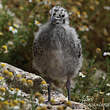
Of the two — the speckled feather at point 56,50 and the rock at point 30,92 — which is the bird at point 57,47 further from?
the rock at point 30,92

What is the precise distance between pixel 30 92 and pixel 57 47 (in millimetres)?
796

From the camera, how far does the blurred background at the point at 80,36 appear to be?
204 inches

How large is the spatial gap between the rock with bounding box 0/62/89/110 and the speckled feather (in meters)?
0.23

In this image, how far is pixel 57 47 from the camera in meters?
4.08

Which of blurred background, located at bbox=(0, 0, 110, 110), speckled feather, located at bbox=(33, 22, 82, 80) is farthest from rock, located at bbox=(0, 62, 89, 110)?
blurred background, located at bbox=(0, 0, 110, 110)

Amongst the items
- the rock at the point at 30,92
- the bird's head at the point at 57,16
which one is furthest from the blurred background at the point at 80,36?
the bird's head at the point at 57,16

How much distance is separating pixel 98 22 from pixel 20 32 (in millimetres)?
2382

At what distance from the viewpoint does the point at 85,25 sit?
7.05 meters

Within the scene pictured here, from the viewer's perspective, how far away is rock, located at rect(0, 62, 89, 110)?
11.7ft

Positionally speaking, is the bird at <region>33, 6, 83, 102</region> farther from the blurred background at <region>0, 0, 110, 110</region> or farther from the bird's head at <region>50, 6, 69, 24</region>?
the blurred background at <region>0, 0, 110, 110</region>

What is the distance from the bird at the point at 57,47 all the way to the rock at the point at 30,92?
0.24 metres

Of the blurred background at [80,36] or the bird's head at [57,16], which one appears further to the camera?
the blurred background at [80,36]

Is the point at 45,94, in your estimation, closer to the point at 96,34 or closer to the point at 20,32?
the point at 20,32

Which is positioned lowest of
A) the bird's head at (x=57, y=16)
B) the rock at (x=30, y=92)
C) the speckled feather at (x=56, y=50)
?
the rock at (x=30, y=92)
